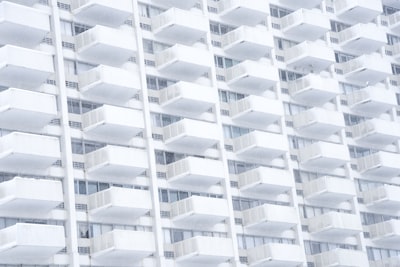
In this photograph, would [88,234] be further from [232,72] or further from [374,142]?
[374,142]

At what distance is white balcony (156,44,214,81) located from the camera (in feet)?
234

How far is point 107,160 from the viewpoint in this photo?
63219 millimetres

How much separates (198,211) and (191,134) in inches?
231

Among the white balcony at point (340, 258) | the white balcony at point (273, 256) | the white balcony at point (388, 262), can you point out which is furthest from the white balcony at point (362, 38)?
the white balcony at point (273, 256)

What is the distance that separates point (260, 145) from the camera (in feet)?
238

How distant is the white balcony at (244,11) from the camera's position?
256ft

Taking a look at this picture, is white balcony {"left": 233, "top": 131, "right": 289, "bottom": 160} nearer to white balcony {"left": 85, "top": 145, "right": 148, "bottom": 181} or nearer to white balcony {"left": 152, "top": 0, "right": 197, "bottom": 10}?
white balcony {"left": 85, "top": 145, "right": 148, "bottom": 181}

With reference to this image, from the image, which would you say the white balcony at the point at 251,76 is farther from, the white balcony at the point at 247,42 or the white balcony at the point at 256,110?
the white balcony at the point at 256,110

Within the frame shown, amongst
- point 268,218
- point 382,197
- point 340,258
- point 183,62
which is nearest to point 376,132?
point 382,197

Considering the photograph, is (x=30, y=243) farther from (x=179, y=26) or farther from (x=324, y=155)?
(x=324, y=155)

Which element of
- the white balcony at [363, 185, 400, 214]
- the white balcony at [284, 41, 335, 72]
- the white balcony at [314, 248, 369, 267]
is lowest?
the white balcony at [314, 248, 369, 267]

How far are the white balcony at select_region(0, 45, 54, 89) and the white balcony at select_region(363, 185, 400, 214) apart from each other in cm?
3104

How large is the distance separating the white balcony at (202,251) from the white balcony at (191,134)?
25.0ft

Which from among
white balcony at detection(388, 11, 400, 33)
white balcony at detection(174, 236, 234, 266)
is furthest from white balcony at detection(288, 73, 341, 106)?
white balcony at detection(174, 236, 234, 266)
